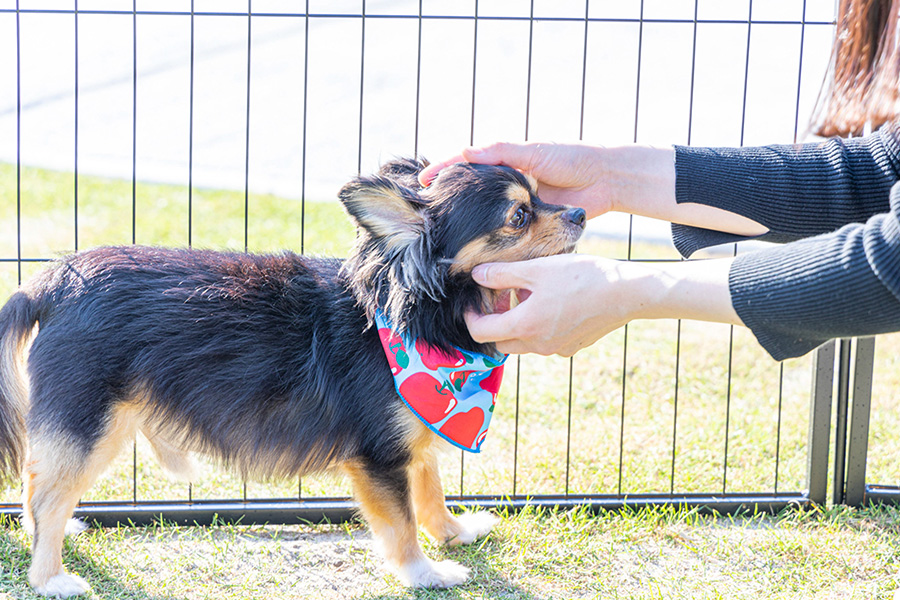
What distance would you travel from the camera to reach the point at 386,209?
248 cm

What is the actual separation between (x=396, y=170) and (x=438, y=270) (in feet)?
1.84

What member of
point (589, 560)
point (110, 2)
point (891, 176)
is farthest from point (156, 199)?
point (891, 176)

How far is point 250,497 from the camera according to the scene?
353cm

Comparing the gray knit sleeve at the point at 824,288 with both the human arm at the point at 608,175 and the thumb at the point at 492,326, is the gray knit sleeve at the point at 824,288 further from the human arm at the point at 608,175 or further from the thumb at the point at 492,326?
the human arm at the point at 608,175

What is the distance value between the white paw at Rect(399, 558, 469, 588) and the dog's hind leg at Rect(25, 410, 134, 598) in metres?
1.12

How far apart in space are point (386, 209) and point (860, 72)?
4.47 feet

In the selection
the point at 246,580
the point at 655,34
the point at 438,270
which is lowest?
the point at 246,580

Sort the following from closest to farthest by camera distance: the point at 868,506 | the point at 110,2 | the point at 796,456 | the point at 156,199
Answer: the point at 868,506 → the point at 796,456 → the point at 110,2 → the point at 156,199

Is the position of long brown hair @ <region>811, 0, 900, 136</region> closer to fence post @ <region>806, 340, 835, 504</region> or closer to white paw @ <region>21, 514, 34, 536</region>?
fence post @ <region>806, 340, 835, 504</region>

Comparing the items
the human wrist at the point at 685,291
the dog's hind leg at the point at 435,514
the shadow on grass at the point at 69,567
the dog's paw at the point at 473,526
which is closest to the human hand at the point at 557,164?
the human wrist at the point at 685,291

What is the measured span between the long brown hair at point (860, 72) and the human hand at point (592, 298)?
0.44 metres

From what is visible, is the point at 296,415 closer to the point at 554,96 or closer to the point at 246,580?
the point at 246,580

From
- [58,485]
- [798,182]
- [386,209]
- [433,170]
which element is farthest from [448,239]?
[58,485]

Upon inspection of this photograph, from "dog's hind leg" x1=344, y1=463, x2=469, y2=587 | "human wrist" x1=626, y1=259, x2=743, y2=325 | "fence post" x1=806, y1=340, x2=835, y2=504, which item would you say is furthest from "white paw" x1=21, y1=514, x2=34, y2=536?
"fence post" x1=806, y1=340, x2=835, y2=504
